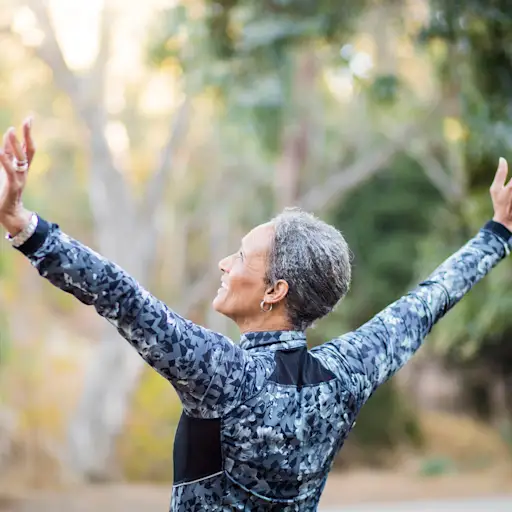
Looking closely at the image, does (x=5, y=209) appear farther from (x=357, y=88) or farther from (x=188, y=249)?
(x=188, y=249)

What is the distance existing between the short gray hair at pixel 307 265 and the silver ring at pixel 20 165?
380mm

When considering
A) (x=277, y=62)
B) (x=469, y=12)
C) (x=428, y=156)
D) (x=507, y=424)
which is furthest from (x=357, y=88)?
(x=507, y=424)

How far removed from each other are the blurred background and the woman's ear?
4260mm

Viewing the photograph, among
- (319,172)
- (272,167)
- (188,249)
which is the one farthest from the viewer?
(188,249)

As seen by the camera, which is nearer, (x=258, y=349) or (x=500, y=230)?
(x=258, y=349)

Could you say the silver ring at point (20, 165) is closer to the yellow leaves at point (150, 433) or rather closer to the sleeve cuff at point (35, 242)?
the sleeve cuff at point (35, 242)

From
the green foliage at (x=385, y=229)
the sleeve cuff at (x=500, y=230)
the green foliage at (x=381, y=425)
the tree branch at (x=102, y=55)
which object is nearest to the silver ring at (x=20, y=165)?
the sleeve cuff at (x=500, y=230)

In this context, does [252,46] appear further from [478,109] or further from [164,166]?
[164,166]

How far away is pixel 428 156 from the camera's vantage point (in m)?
10.1

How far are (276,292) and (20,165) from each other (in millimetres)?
410

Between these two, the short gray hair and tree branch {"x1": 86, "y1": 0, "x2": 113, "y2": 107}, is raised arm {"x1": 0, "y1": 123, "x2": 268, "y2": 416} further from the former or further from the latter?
tree branch {"x1": 86, "y1": 0, "x2": 113, "y2": 107}

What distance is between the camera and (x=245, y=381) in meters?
1.02

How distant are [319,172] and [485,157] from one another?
492 cm

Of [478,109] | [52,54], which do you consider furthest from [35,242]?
[52,54]
